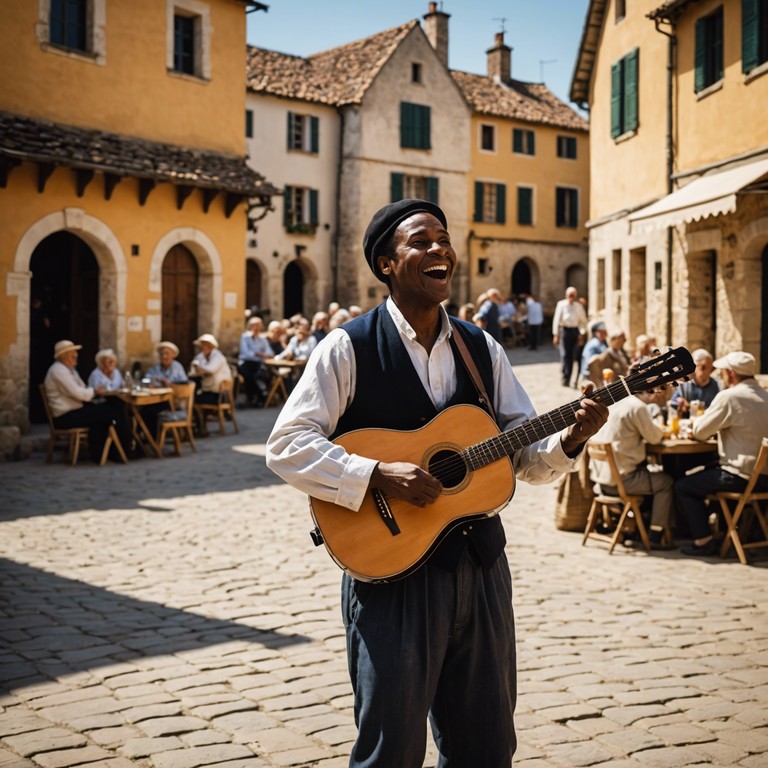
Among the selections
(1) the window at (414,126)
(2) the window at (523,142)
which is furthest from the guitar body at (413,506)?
(2) the window at (523,142)

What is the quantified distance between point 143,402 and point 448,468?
1087cm

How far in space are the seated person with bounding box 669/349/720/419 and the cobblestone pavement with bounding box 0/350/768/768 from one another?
2.64 m

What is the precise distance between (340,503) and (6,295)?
13622 mm

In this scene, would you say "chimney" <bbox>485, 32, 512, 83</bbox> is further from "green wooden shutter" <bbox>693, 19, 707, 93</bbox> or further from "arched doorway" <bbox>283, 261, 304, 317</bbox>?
"green wooden shutter" <bbox>693, 19, 707, 93</bbox>

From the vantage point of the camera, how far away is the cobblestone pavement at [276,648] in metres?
4.22

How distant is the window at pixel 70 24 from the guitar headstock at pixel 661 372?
1572 cm

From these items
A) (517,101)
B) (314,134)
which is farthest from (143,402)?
(517,101)

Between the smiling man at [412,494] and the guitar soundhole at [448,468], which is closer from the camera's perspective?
the smiling man at [412,494]

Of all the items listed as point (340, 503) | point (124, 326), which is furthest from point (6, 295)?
point (340, 503)

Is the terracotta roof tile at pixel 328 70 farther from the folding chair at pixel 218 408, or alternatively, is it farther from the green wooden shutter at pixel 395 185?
the folding chair at pixel 218 408

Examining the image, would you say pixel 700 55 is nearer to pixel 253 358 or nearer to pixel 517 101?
pixel 253 358

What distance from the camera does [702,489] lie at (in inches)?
317

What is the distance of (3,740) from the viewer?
4180 mm

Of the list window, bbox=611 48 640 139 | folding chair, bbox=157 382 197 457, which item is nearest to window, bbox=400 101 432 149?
window, bbox=611 48 640 139
